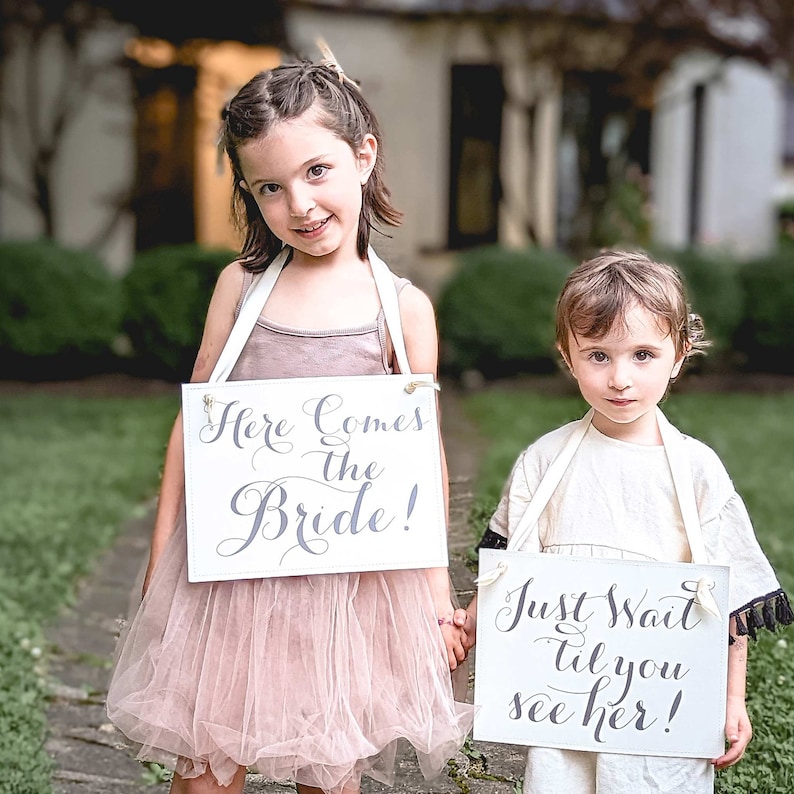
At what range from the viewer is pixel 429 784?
8.48 feet

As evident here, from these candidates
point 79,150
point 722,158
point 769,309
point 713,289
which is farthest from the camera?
point 722,158

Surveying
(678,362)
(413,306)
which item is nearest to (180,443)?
(413,306)

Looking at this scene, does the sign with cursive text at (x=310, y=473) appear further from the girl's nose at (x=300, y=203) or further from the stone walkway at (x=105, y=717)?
the stone walkway at (x=105, y=717)

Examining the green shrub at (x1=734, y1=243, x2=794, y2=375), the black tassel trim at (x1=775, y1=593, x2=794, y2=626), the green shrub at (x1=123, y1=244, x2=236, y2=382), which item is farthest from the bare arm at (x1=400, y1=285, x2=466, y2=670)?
the green shrub at (x1=734, y1=243, x2=794, y2=375)

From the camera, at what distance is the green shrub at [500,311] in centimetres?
963

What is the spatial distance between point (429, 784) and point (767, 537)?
267cm

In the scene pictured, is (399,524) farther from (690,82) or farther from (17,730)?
(690,82)

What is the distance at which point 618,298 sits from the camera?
2.09 meters

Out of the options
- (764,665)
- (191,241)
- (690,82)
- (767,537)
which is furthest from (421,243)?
(764,665)

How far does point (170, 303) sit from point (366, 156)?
7152 millimetres

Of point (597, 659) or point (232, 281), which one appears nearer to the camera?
point (597, 659)

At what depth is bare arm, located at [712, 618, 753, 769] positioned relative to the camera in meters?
2.12

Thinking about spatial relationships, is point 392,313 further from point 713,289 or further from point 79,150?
point 79,150

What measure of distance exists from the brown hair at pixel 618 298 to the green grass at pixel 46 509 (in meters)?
1.82
